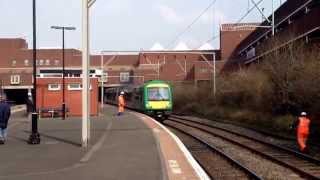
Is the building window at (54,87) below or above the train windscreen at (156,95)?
above

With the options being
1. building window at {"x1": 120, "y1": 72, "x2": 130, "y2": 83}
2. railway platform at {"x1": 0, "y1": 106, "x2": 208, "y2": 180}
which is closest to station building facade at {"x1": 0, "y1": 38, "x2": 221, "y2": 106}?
building window at {"x1": 120, "y1": 72, "x2": 130, "y2": 83}

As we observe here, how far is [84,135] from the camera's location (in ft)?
64.9

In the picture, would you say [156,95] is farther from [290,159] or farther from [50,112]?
[290,159]

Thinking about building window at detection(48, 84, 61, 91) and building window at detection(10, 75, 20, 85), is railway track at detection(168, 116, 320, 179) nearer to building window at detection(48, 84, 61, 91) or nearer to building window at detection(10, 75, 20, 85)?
building window at detection(48, 84, 61, 91)

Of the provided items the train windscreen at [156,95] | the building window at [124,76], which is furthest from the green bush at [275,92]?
the building window at [124,76]

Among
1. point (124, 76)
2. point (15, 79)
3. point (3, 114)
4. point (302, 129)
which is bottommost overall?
point (302, 129)

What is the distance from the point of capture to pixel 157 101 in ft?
170

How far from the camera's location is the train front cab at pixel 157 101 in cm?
5166

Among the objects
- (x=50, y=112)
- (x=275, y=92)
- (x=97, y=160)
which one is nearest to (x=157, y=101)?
(x=50, y=112)

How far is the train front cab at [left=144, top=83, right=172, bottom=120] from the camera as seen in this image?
5166cm

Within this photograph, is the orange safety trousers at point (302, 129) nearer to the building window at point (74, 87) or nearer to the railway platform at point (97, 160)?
the railway platform at point (97, 160)

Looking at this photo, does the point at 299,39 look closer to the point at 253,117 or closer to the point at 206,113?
the point at 253,117

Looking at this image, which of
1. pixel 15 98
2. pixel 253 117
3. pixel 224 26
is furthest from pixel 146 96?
pixel 15 98

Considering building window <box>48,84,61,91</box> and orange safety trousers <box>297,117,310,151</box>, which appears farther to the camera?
building window <box>48,84,61,91</box>
